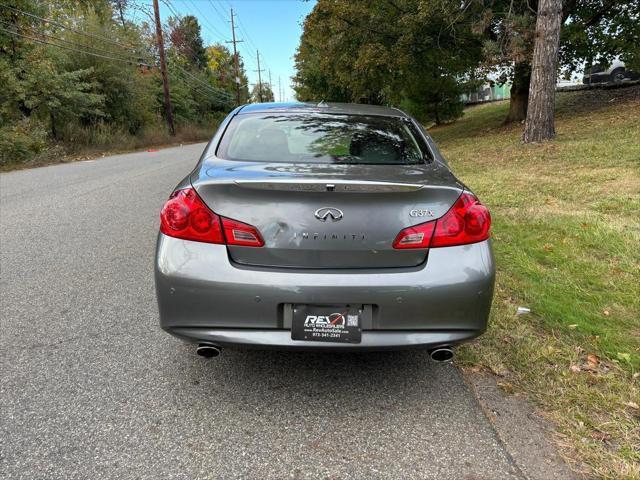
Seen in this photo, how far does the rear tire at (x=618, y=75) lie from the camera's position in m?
21.7

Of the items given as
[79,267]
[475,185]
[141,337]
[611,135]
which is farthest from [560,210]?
[611,135]

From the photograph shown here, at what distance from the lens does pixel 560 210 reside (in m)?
6.02

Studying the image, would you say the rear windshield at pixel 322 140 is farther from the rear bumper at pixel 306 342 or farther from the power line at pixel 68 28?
the power line at pixel 68 28

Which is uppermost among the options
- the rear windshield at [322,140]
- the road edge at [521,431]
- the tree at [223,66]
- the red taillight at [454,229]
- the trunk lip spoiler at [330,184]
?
the tree at [223,66]

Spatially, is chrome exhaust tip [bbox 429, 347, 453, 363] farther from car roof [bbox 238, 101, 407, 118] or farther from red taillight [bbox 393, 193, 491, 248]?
car roof [bbox 238, 101, 407, 118]

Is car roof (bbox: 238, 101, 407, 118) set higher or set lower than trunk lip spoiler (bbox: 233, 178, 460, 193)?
higher

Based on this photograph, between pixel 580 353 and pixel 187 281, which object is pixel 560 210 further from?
pixel 187 281

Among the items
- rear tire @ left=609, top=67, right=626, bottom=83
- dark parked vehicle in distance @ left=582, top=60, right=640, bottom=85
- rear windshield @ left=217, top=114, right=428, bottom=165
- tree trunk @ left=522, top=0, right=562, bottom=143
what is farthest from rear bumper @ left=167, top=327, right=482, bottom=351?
rear tire @ left=609, top=67, right=626, bottom=83

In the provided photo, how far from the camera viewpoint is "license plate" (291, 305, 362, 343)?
7.48 feet

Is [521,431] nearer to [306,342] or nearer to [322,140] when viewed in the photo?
[306,342]

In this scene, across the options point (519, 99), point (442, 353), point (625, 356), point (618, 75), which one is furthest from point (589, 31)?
point (442, 353)

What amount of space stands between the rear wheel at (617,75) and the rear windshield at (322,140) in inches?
919

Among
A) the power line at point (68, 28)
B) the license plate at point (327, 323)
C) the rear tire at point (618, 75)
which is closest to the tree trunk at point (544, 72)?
the license plate at point (327, 323)

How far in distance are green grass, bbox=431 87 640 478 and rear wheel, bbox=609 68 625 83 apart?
1634 cm
